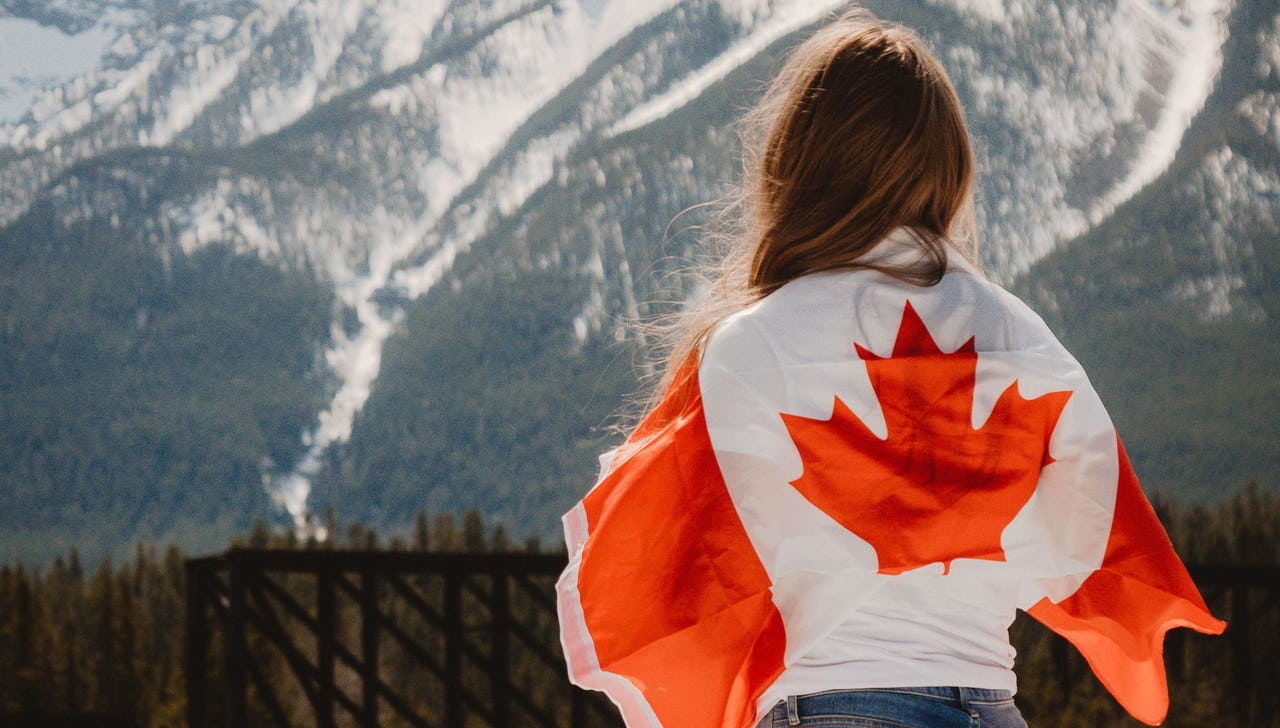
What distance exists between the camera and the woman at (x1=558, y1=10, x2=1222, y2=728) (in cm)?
110

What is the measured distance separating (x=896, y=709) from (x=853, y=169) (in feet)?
1.62

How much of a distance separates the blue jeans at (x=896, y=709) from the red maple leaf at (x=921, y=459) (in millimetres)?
124

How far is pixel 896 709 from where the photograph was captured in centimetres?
105

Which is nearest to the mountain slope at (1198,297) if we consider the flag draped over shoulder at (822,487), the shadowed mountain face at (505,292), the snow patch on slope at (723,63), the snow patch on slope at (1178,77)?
the shadowed mountain face at (505,292)

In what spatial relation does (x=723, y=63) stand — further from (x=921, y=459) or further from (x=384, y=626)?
(x=921, y=459)

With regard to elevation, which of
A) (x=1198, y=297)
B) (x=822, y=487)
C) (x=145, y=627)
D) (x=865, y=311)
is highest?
(x=865, y=311)

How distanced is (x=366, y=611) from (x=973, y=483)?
386 cm

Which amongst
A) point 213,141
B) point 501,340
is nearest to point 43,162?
point 213,141

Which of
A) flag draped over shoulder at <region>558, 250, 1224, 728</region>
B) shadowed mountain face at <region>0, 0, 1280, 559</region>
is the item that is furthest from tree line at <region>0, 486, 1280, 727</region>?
shadowed mountain face at <region>0, 0, 1280, 559</region>

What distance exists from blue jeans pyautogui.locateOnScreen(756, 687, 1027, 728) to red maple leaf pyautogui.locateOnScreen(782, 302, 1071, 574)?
124 millimetres

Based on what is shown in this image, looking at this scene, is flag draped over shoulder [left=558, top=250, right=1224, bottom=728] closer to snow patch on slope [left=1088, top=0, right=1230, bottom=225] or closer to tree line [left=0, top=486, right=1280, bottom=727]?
tree line [left=0, top=486, right=1280, bottom=727]

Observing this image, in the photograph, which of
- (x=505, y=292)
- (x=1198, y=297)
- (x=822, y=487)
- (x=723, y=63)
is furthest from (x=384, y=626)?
(x=723, y=63)

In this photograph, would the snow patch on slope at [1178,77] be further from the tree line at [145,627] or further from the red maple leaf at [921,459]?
the red maple leaf at [921,459]

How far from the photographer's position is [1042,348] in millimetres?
1175
